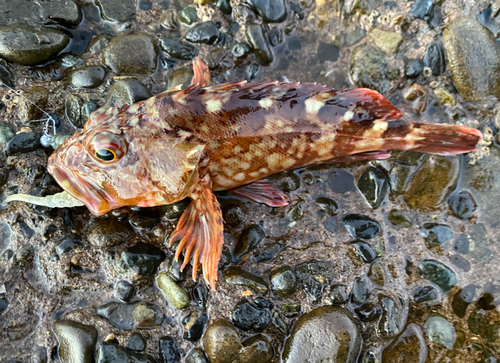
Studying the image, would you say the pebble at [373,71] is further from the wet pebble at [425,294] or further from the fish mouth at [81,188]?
the fish mouth at [81,188]

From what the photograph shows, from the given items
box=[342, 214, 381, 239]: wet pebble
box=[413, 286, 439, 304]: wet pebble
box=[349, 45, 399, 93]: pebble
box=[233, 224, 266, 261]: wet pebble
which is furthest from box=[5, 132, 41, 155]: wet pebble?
box=[413, 286, 439, 304]: wet pebble

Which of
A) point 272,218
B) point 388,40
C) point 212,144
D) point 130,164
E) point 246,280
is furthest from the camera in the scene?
point 388,40

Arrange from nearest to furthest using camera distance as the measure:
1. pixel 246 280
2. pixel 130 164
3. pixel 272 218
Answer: pixel 130 164 → pixel 246 280 → pixel 272 218

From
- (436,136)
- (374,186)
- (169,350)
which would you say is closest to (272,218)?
(374,186)

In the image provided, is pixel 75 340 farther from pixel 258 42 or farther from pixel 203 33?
pixel 258 42

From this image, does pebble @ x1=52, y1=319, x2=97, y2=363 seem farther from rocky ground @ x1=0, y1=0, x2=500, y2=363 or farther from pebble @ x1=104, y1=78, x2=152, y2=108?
pebble @ x1=104, y1=78, x2=152, y2=108
